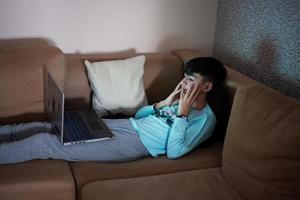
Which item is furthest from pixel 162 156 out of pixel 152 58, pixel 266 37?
pixel 266 37

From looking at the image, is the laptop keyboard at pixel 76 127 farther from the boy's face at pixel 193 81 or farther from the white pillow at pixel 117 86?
the boy's face at pixel 193 81

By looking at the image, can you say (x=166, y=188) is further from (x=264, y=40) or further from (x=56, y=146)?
(x=264, y=40)

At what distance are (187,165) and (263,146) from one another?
453mm

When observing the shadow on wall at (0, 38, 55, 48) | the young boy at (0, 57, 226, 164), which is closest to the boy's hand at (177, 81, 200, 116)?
the young boy at (0, 57, 226, 164)

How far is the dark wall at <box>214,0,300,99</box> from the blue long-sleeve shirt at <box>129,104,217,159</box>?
0.45m

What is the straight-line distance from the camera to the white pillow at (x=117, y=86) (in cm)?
206

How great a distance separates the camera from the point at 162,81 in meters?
2.26

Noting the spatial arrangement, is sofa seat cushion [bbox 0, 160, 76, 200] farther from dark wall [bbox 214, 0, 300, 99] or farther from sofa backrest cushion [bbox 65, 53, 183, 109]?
dark wall [bbox 214, 0, 300, 99]

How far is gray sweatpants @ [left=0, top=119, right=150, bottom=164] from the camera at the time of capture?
63.1 inches

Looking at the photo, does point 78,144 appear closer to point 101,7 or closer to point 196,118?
point 196,118

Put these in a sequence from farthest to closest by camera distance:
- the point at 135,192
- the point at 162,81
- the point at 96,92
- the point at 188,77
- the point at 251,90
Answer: the point at 162,81
the point at 96,92
the point at 188,77
the point at 251,90
the point at 135,192

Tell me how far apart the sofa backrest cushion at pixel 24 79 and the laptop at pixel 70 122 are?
0.06m

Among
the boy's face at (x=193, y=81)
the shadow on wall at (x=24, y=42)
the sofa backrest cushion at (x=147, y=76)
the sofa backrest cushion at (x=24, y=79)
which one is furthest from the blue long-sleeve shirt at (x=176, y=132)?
the shadow on wall at (x=24, y=42)

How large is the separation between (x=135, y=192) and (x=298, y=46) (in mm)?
1078
